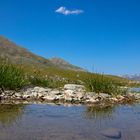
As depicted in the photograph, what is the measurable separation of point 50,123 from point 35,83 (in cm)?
1664

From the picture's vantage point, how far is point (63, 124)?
39.3ft

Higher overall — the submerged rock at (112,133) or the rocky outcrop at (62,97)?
the rocky outcrop at (62,97)

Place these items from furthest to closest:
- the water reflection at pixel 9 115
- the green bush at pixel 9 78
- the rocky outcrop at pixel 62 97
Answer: the green bush at pixel 9 78, the rocky outcrop at pixel 62 97, the water reflection at pixel 9 115

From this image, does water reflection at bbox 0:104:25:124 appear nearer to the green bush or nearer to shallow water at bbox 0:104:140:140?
shallow water at bbox 0:104:140:140

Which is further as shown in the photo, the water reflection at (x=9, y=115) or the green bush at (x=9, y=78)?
the green bush at (x=9, y=78)

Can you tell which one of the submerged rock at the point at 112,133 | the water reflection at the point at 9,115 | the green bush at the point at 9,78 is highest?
the green bush at the point at 9,78

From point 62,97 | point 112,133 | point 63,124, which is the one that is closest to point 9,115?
point 63,124

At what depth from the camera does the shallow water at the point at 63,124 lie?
991 centimetres

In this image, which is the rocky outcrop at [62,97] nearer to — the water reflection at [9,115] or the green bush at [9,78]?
the green bush at [9,78]

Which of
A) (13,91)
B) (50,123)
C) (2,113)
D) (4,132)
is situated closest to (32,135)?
(4,132)

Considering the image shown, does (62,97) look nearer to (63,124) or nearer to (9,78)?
(9,78)

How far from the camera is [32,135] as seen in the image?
388 inches

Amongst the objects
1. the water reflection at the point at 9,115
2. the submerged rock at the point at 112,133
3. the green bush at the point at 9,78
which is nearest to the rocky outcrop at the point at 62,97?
the green bush at the point at 9,78

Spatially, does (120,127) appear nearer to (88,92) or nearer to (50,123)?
(50,123)
